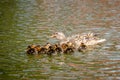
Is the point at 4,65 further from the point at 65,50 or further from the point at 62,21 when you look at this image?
the point at 62,21

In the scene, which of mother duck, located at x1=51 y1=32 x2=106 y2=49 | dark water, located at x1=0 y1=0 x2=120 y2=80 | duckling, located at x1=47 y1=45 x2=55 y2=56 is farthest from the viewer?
mother duck, located at x1=51 y1=32 x2=106 y2=49

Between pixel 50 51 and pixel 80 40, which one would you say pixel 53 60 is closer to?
pixel 50 51

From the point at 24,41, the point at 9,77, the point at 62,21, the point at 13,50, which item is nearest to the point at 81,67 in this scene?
the point at 9,77

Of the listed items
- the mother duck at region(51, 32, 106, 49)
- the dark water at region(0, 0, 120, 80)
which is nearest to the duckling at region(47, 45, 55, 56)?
the dark water at region(0, 0, 120, 80)

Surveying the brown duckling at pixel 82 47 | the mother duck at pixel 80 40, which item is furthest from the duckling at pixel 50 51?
the brown duckling at pixel 82 47

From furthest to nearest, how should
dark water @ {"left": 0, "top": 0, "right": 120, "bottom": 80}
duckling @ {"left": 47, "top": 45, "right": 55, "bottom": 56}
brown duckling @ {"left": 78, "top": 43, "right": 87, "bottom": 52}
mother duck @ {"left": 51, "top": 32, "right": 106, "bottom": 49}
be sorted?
mother duck @ {"left": 51, "top": 32, "right": 106, "bottom": 49}, brown duckling @ {"left": 78, "top": 43, "right": 87, "bottom": 52}, duckling @ {"left": 47, "top": 45, "right": 55, "bottom": 56}, dark water @ {"left": 0, "top": 0, "right": 120, "bottom": 80}

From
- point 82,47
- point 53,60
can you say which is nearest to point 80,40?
point 82,47

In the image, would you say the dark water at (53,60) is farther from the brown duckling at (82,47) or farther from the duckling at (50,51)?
the brown duckling at (82,47)

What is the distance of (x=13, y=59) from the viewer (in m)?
20.0

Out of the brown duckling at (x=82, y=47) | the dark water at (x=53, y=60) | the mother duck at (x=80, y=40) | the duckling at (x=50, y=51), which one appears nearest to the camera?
the dark water at (x=53, y=60)

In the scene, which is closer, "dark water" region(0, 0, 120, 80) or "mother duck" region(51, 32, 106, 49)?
"dark water" region(0, 0, 120, 80)

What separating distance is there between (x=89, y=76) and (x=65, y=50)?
508 cm

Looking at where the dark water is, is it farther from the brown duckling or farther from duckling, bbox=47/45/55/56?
the brown duckling

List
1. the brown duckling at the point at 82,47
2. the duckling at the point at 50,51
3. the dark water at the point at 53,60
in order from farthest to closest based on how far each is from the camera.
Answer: the brown duckling at the point at 82,47 → the duckling at the point at 50,51 → the dark water at the point at 53,60
